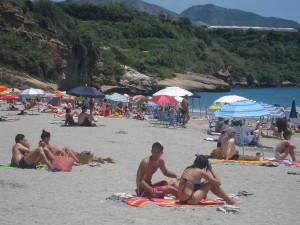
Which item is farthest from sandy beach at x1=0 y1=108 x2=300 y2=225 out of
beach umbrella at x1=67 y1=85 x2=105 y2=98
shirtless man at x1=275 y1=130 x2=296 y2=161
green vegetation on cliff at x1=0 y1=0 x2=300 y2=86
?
green vegetation on cliff at x1=0 y1=0 x2=300 y2=86

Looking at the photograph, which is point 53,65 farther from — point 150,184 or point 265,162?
point 150,184

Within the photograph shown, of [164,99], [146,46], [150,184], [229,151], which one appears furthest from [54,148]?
[146,46]

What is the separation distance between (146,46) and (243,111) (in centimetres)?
7694

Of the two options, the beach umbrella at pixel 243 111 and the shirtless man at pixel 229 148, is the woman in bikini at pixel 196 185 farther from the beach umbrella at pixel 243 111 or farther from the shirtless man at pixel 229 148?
the beach umbrella at pixel 243 111

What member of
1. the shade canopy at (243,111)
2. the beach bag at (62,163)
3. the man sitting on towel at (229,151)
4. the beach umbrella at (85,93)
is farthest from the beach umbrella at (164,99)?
the beach bag at (62,163)

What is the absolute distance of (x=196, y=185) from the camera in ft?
24.5

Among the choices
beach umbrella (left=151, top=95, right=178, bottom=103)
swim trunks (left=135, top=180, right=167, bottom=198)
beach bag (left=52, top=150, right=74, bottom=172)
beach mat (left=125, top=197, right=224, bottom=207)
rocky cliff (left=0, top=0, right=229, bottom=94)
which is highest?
rocky cliff (left=0, top=0, right=229, bottom=94)

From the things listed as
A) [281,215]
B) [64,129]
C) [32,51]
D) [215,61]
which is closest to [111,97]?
[64,129]

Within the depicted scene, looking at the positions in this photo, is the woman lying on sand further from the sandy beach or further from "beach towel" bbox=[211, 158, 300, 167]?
"beach towel" bbox=[211, 158, 300, 167]

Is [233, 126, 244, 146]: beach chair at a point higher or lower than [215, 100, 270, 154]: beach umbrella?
lower

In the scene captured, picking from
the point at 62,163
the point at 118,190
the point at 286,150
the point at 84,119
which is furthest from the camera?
the point at 84,119

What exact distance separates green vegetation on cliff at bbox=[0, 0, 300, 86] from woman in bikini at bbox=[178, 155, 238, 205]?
132 ft

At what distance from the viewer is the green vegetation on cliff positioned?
48.4 metres

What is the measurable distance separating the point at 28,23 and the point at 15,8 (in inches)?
74.3
